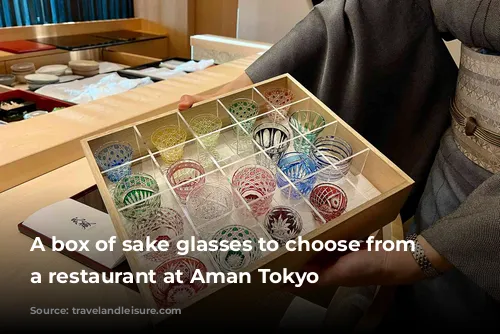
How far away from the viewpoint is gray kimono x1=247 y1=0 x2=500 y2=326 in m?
0.82

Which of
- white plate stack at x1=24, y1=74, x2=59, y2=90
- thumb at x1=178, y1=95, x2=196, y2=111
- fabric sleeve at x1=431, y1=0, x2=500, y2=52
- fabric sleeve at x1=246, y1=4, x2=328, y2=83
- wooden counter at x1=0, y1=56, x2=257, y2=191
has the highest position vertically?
fabric sleeve at x1=431, y1=0, x2=500, y2=52

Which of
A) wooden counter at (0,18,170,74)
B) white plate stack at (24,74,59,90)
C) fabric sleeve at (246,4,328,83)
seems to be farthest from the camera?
wooden counter at (0,18,170,74)

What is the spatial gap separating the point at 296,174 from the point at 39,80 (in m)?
1.38

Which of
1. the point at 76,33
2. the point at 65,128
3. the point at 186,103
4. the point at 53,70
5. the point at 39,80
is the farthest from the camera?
the point at 76,33

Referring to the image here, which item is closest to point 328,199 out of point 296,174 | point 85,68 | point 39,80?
point 296,174

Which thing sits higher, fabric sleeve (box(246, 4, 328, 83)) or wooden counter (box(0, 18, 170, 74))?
fabric sleeve (box(246, 4, 328, 83))

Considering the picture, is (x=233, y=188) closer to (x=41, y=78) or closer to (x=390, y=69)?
(x=390, y=69)

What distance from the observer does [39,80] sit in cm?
159

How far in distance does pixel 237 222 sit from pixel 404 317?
0.49 m

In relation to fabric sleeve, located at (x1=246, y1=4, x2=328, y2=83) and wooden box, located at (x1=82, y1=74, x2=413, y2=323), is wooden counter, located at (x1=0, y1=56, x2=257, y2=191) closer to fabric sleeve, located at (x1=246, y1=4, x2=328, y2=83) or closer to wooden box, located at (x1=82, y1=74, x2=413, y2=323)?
wooden box, located at (x1=82, y1=74, x2=413, y2=323)

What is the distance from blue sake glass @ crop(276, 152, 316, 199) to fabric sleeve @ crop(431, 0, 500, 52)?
1.25 ft

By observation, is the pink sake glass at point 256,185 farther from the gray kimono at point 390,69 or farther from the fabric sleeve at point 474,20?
the fabric sleeve at point 474,20

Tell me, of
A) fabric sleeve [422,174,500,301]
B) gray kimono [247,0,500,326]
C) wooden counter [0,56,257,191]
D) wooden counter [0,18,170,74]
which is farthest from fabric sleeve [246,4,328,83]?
wooden counter [0,18,170,74]

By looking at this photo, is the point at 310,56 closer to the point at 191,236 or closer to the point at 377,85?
the point at 377,85
